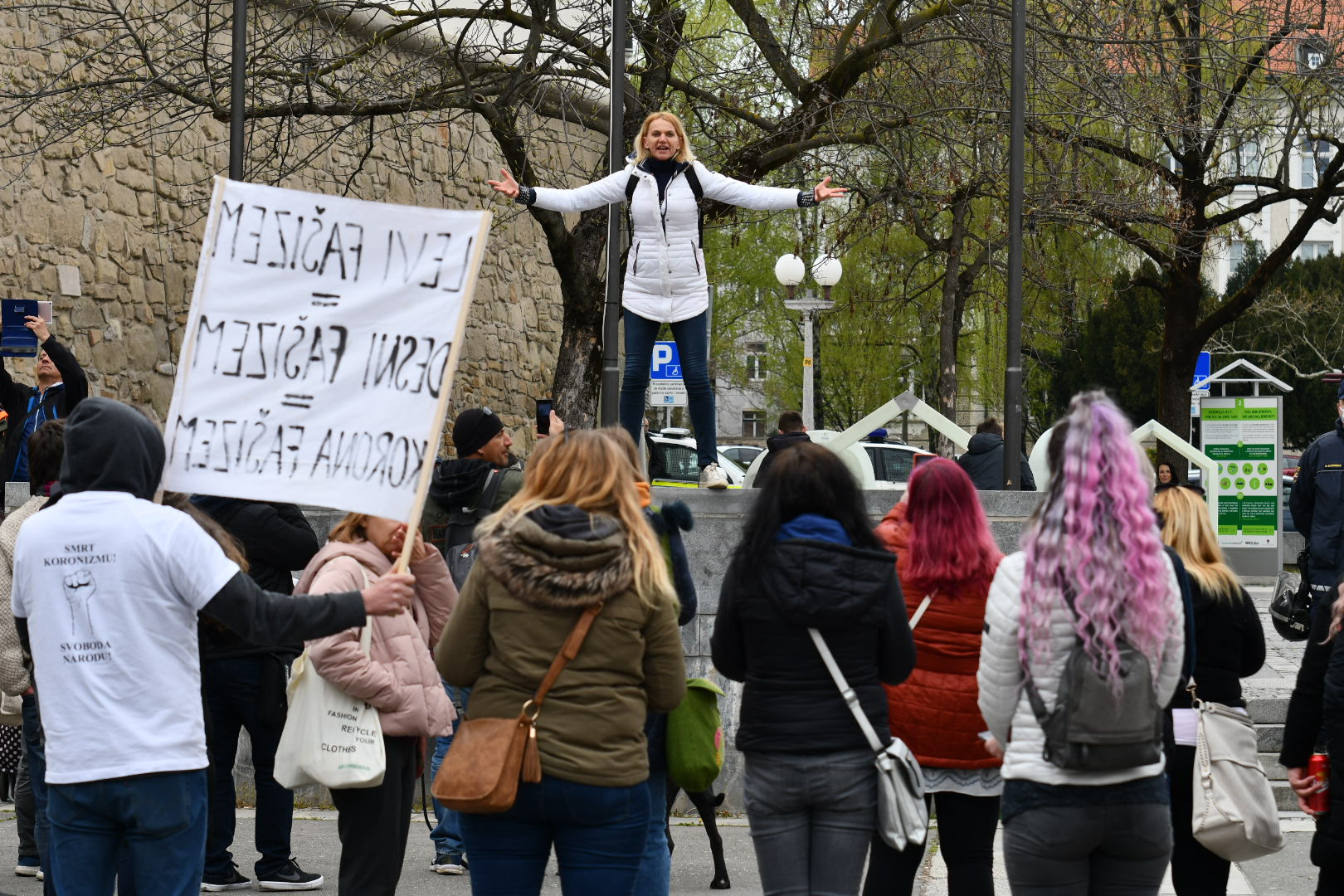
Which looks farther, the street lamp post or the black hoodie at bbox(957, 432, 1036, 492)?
the street lamp post

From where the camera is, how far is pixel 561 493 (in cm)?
417

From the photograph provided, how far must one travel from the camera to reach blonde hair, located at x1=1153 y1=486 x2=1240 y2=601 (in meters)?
5.25

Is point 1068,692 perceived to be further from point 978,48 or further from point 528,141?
point 528,141

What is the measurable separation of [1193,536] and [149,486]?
128 inches

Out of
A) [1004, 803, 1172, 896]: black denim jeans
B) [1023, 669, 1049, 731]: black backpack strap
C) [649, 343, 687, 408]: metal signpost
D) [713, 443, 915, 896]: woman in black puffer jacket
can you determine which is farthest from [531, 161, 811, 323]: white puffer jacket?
[649, 343, 687, 408]: metal signpost

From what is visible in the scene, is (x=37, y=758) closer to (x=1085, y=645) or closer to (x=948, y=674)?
(x=948, y=674)

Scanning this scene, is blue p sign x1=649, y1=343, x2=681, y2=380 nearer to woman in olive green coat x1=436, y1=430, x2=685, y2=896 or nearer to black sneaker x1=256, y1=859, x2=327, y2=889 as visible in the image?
black sneaker x1=256, y1=859, x2=327, y2=889

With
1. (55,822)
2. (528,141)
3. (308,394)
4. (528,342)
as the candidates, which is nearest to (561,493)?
(308,394)

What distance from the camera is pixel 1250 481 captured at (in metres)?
18.3

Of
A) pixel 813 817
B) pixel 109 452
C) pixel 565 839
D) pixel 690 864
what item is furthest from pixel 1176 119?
pixel 109 452

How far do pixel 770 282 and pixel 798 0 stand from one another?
26.9 meters

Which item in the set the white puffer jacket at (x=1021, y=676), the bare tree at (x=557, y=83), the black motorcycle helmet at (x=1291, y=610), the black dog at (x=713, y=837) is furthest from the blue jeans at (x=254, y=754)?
the bare tree at (x=557, y=83)

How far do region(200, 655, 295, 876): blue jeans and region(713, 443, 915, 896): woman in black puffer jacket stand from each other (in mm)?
2548

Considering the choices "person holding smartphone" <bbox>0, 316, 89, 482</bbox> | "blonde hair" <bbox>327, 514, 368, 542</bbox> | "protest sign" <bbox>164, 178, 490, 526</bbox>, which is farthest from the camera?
"person holding smartphone" <bbox>0, 316, 89, 482</bbox>
